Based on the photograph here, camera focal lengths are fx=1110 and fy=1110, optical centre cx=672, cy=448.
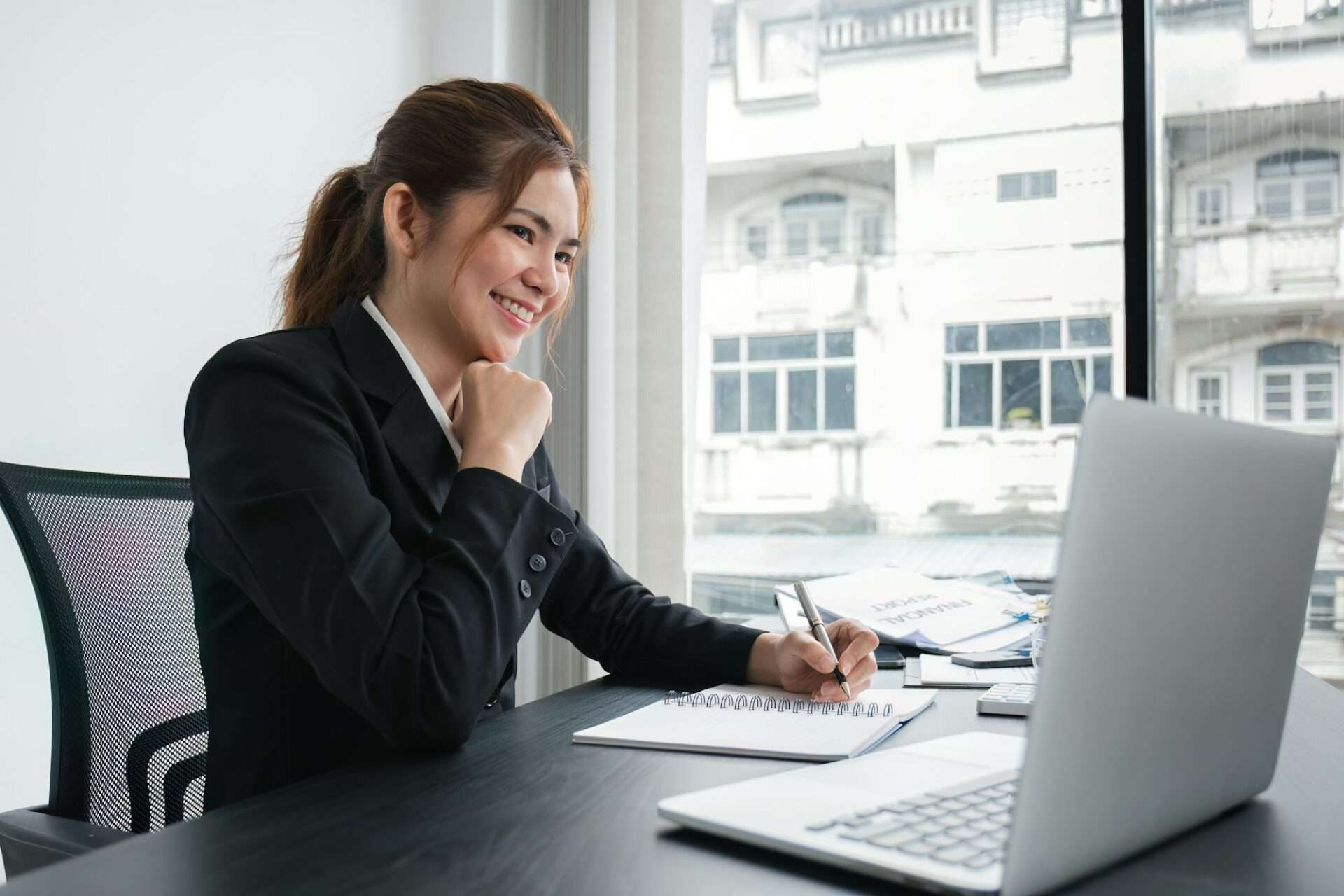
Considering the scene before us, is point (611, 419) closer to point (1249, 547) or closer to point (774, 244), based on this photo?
point (774, 244)

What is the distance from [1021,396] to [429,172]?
179 cm

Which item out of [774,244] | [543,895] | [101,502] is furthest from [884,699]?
[774,244]

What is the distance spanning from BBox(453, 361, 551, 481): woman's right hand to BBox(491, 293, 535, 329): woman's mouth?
0.08 m

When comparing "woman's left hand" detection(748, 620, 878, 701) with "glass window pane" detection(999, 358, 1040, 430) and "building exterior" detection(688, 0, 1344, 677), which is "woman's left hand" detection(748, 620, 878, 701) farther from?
"glass window pane" detection(999, 358, 1040, 430)

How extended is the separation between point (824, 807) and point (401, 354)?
26.8 inches

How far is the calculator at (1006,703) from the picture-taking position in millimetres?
936

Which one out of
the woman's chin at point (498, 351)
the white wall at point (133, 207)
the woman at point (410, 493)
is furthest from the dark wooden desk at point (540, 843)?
the white wall at point (133, 207)

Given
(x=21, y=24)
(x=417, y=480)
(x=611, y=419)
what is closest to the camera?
(x=417, y=480)

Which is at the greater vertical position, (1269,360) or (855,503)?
(1269,360)

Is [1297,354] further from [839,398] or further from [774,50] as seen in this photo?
[774,50]

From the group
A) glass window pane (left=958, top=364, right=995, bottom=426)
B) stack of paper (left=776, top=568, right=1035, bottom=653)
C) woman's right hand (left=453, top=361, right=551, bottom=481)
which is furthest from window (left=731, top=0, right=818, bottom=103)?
woman's right hand (left=453, top=361, right=551, bottom=481)

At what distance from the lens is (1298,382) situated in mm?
2215

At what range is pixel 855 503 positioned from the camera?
2754 mm

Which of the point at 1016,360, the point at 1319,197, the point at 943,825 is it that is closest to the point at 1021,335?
the point at 1016,360
